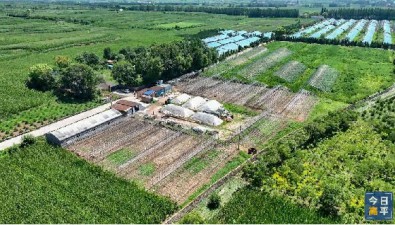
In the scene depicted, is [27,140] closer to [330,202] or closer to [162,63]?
[162,63]

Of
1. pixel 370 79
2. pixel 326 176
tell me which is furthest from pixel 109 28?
pixel 326 176

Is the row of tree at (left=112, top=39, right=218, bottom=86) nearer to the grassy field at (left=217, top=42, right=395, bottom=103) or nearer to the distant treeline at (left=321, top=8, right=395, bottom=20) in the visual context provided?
the grassy field at (left=217, top=42, right=395, bottom=103)

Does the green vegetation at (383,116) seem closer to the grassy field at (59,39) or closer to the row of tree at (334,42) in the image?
the grassy field at (59,39)

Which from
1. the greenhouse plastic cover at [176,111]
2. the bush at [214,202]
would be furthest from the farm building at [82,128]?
the bush at [214,202]

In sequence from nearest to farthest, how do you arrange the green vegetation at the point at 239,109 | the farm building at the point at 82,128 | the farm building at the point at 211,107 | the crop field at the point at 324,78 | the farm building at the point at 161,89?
1. the farm building at the point at 82,128
2. the farm building at the point at 211,107
3. the green vegetation at the point at 239,109
4. the farm building at the point at 161,89
5. the crop field at the point at 324,78

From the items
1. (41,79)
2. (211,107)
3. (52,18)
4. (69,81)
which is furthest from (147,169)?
(52,18)

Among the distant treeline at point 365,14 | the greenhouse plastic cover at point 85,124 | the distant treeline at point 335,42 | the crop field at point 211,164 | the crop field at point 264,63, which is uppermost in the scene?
the distant treeline at point 365,14

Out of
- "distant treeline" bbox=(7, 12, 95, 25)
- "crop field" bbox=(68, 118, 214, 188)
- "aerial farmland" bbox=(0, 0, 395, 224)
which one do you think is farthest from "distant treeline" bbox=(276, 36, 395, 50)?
"distant treeline" bbox=(7, 12, 95, 25)
